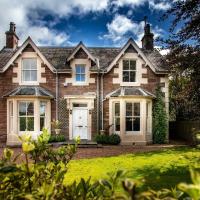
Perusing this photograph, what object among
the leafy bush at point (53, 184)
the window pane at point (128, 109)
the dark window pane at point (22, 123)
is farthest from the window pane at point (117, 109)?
the leafy bush at point (53, 184)

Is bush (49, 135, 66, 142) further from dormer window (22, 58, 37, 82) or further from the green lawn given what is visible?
the green lawn

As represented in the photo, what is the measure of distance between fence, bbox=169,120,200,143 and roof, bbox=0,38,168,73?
14.5 ft

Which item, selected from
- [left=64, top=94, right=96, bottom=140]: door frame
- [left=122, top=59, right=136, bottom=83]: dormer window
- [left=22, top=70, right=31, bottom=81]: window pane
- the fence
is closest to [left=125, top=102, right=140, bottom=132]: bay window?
[left=122, top=59, right=136, bottom=83]: dormer window

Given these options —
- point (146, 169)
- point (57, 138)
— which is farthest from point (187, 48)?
point (57, 138)

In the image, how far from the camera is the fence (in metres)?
24.8

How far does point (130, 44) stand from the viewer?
26.2m

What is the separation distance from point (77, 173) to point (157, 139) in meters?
14.5

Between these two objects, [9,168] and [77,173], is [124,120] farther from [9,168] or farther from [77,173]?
[9,168]

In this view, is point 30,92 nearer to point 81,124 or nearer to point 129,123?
point 81,124

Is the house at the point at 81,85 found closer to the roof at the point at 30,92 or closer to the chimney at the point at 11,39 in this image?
the roof at the point at 30,92

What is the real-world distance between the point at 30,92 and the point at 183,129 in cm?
1220

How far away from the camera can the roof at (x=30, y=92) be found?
25.0 m

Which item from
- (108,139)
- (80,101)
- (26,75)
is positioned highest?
(26,75)

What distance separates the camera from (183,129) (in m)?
28.3
